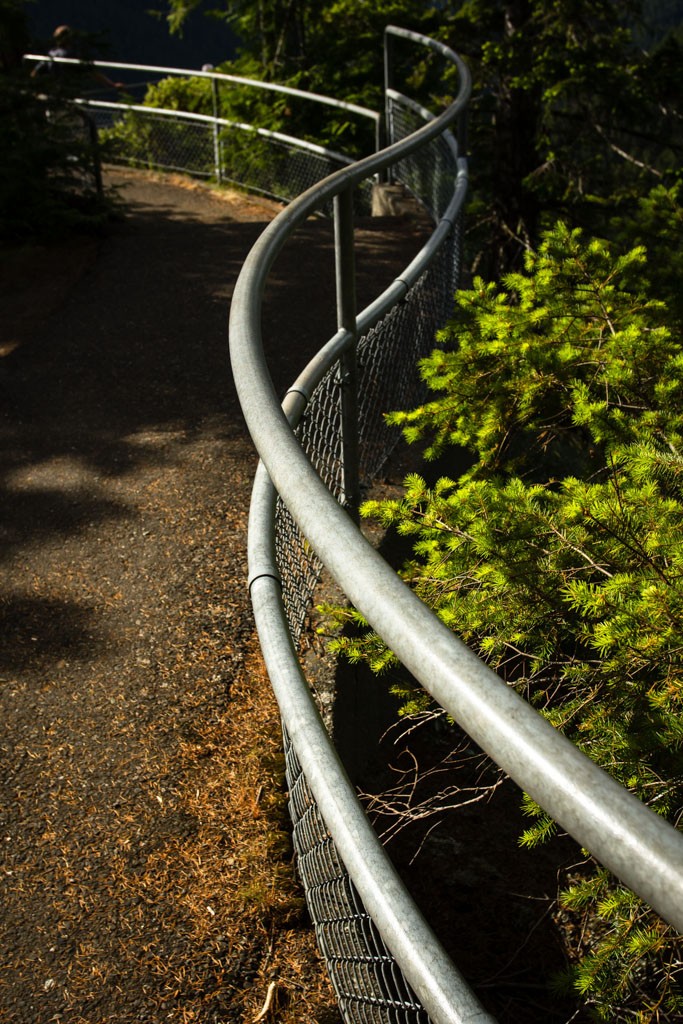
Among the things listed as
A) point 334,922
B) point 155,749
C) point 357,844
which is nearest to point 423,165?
point 155,749

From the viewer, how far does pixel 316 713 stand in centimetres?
169

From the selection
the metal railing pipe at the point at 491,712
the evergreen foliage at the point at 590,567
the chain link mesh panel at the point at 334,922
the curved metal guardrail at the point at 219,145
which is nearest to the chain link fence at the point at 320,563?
the chain link mesh panel at the point at 334,922

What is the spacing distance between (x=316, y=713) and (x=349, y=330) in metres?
2.16

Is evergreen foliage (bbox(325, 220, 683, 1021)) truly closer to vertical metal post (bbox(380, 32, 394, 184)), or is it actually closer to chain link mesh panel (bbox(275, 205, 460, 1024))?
chain link mesh panel (bbox(275, 205, 460, 1024))

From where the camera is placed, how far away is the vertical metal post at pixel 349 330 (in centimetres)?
330

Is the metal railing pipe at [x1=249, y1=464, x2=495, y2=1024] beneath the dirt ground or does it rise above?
above

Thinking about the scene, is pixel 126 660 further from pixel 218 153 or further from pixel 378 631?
pixel 218 153

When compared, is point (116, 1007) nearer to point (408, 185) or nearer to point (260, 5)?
point (408, 185)

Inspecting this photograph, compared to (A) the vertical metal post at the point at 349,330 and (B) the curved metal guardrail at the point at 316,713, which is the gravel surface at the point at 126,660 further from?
(A) the vertical metal post at the point at 349,330

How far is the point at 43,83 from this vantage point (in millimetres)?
8383

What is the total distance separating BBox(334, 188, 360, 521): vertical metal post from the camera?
3.30 m

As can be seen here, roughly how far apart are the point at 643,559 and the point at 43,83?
7.83 meters

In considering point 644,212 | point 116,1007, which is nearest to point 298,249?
point 644,212

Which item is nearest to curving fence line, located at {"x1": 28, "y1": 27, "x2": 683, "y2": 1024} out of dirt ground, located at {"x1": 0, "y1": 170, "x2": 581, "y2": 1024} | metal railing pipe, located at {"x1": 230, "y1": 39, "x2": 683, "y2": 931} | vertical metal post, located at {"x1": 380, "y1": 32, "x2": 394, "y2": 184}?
metal railing pipe, located at {"x1": 230, "y1": 39, "x2": 683, "y2": 931}
